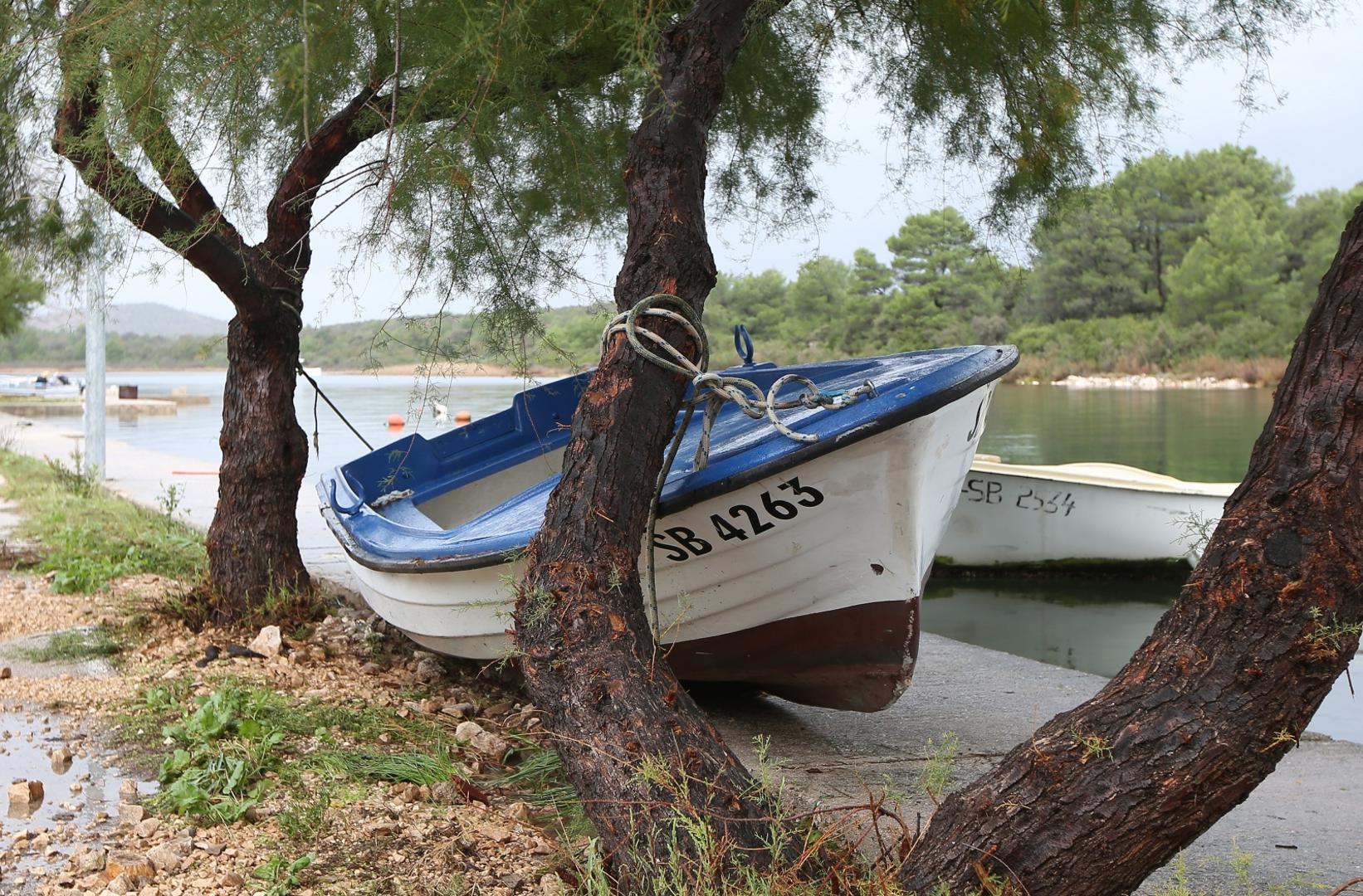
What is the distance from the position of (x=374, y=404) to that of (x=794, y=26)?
39592mm

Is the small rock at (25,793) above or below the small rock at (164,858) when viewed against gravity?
below

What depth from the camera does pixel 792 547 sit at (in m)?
4.09

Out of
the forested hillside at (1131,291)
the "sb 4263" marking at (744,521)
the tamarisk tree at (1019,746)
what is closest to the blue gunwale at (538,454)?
the "sb 4263" marking at (744,521)

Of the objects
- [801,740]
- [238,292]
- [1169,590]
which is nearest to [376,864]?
[801,740]

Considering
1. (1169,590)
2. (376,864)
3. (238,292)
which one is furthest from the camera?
(1169,590)

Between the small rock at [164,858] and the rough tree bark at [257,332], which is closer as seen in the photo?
the small rock at [164,858]

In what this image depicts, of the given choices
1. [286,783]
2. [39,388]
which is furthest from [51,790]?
[39,388]

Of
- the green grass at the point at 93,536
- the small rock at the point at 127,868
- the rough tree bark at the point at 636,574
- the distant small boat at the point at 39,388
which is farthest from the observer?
the distant small boat at the point at 39,388

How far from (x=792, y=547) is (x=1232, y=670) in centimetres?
191

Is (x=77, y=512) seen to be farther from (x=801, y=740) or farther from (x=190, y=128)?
(x=801, y=740)

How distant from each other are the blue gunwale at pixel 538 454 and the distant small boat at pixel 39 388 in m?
35.0

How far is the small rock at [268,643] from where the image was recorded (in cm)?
486

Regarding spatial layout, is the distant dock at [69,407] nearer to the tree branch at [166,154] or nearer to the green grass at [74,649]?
the green grass at [74,649]

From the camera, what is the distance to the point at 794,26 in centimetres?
534
